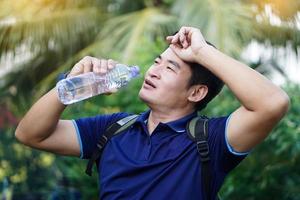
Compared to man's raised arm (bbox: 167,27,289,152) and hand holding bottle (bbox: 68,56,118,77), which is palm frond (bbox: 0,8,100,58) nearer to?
hand holding bottle (bbox: 68,56,118,77)

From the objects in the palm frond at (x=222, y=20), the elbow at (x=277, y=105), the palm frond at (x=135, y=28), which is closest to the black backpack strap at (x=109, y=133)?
the elbow at (x=277, y=105)

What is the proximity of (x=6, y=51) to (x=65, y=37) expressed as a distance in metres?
0.87

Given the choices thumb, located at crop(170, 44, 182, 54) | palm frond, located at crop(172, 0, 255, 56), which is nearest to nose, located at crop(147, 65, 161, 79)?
thumb, located at crop(170, 44, 182, 54)

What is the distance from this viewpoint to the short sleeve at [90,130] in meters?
3.15

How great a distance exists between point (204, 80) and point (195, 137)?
0.33 m

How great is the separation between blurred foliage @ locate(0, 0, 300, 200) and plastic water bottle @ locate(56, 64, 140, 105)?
264 cm

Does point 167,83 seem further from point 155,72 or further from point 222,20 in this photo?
point 222,20

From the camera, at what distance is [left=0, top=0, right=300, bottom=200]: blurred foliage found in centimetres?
581

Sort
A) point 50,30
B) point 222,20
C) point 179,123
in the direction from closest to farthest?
1. point 179,123
2. point 222,20
3. point 50,30

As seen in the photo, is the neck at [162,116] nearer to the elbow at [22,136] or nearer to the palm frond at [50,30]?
the elbow at [22,136]

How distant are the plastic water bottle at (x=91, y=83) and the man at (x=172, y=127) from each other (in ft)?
0.11

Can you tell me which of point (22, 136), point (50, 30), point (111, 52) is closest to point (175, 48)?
point (22, 136)

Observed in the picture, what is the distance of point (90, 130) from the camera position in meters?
3.17

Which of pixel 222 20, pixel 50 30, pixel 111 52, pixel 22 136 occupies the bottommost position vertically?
pixel 50 30
